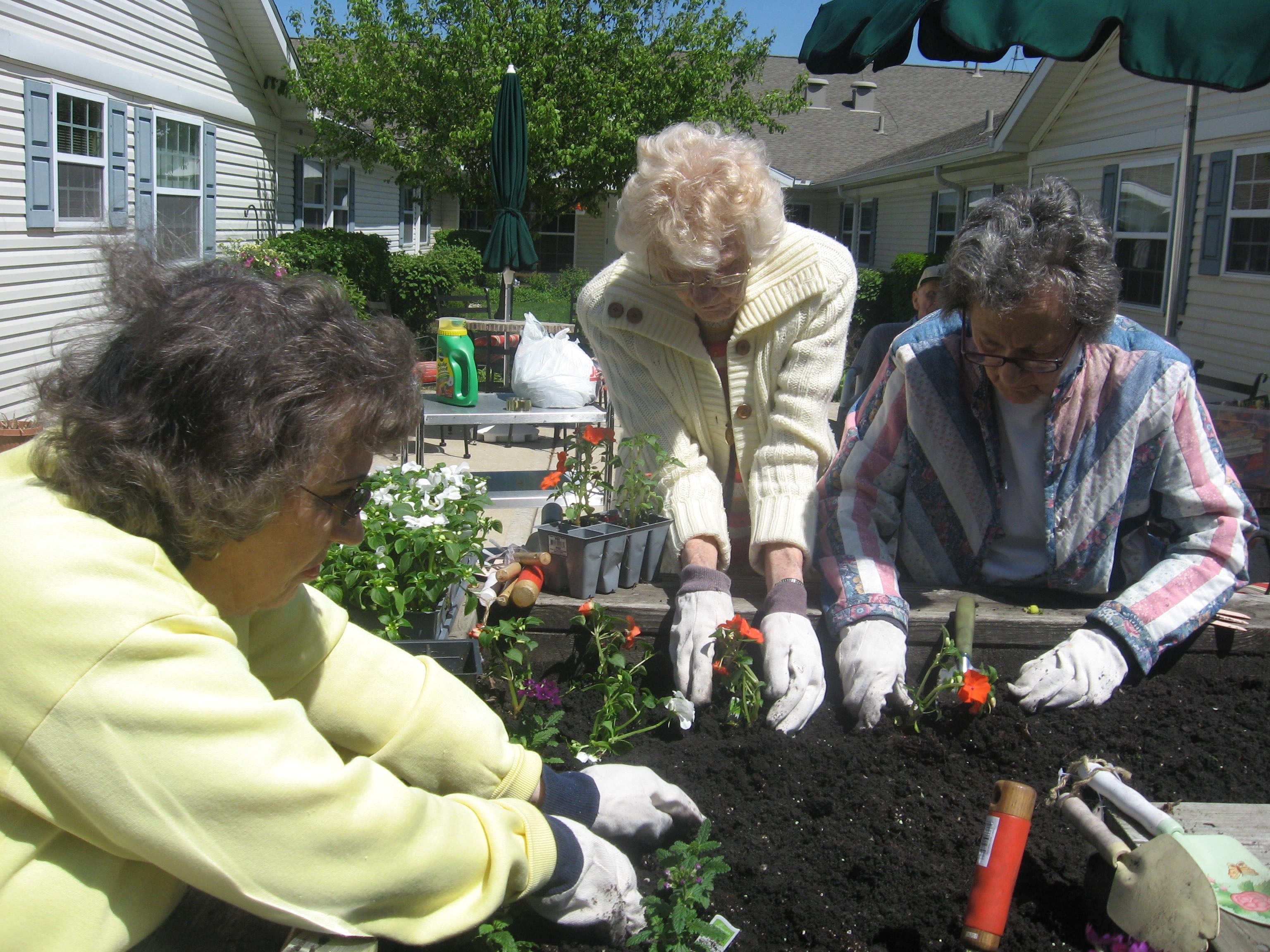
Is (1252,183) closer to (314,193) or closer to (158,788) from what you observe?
(158,788)

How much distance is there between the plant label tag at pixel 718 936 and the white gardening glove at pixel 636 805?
199 mm

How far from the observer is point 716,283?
244cm

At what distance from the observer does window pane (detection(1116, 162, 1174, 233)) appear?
34.9 ft

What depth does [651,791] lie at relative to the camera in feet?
5.50

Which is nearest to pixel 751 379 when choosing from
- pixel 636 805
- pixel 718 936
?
pixel 636 805

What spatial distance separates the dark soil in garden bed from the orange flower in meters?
0.13

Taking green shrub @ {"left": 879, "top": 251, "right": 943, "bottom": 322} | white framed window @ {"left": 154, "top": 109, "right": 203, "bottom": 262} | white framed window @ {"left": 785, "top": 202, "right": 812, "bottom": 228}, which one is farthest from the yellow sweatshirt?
white framed window @ {"left": 785, "top": 202, "right": 812, "bottom": 228}

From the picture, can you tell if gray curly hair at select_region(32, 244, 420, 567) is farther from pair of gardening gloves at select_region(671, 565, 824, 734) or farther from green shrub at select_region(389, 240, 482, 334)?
green shrub at select_region(389, 240, 482, 334)

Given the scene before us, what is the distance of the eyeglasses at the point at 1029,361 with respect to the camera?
2004mm

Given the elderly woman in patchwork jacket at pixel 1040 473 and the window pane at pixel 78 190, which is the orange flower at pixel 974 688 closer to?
the elderly woman in patchwork jacket at pixel 1040 473

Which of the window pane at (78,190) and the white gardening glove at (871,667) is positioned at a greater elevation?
the window pane at (78,190)

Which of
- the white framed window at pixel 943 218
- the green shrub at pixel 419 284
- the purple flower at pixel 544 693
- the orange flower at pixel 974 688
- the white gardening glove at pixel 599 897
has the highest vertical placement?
the white framed window at pixel 943 218

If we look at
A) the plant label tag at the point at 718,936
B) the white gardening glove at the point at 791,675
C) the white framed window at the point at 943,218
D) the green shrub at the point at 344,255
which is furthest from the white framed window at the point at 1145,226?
the plant label tag at the point at 718,936

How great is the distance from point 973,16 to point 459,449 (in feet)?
18.1
